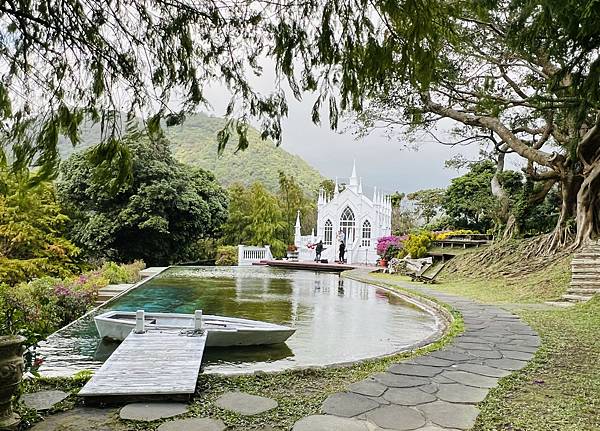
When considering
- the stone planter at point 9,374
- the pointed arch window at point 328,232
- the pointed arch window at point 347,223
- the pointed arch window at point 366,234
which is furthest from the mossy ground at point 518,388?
the pointed arch window at point 328,232

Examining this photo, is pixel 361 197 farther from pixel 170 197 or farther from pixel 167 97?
pixel 167 97

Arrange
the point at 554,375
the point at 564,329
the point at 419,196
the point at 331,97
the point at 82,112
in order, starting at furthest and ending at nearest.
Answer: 1. the point at 419,196
2. the point at 564,329
3. the point at 554,375
4. the point at 331,97
5. the point at 82,112

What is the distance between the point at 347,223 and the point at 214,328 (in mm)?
21467

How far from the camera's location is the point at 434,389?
12.2 feet

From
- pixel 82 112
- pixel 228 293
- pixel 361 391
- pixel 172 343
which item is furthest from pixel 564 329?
pixel 228 293

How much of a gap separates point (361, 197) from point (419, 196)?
703 centimetres

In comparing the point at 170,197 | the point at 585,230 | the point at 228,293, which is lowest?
the point at 228,293

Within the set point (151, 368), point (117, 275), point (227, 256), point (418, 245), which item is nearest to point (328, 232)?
point (227, 256)

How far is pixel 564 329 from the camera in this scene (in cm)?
647

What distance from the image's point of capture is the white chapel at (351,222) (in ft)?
85.8

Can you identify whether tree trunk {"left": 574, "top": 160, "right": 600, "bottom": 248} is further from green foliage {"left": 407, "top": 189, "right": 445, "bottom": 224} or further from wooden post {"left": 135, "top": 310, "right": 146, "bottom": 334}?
green foliage {"left": 407, "top": 189, "right": 445, "bottom": 224}

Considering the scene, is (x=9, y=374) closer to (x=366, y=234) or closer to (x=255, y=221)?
(x=366, y=234)

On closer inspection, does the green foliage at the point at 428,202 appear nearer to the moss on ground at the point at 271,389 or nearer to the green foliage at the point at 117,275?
the green foliage at the point at 117,275

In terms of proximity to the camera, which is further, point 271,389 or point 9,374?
point 271,389
